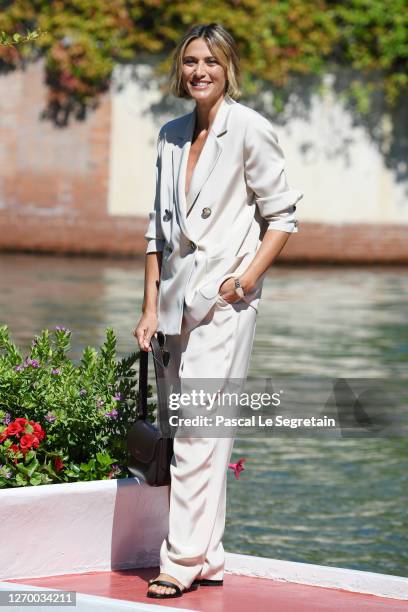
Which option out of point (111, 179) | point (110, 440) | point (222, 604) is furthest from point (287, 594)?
point (111, 179)

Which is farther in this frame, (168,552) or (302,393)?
(302,393)

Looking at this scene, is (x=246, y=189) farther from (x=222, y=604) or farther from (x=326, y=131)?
(x=326, y=131)

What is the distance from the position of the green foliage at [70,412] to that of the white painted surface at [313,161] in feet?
66.3

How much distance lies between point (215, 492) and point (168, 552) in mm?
250

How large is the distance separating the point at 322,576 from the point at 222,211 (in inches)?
49.0

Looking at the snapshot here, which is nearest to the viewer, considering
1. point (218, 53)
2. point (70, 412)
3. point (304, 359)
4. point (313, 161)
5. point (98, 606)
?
point (98, 606)

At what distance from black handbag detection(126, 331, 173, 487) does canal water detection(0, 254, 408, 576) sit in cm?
187

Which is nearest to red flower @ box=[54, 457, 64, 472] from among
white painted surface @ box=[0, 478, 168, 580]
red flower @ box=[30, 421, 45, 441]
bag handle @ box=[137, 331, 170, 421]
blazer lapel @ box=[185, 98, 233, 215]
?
red flower @ box=[30, 421, 45, 441]

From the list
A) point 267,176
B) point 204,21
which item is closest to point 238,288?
point 267,176

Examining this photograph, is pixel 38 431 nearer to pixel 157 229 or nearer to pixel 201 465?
pixel 201 465

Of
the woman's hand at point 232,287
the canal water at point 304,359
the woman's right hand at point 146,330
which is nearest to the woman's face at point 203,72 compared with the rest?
the woman's hand at point 232,287

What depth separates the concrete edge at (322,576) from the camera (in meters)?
4.89

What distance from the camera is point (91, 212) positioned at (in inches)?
1024

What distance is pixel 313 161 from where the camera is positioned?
26.3 metres
